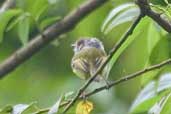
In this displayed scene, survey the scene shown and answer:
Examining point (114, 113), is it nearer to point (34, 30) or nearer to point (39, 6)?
point (34, 30)

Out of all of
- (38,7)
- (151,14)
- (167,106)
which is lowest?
(167,106)

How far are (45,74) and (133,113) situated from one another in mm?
1840

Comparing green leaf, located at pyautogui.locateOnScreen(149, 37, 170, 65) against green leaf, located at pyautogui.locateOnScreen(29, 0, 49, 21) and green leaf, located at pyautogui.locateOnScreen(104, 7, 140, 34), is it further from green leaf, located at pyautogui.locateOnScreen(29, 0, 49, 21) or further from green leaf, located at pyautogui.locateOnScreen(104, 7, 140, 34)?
green leaf, located at pyautogui.locateOnScreen(29, 0, 49, 21)

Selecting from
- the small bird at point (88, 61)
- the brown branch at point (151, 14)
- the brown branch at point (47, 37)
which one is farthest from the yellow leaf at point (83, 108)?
the brown branch at point (47, 37)

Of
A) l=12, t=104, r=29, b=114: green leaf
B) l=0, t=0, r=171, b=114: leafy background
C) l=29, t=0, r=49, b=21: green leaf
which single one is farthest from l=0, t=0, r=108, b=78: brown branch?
l=12, t=104, r=29, b=114: green leaf

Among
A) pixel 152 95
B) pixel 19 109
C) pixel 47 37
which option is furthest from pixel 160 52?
pixel 47 37

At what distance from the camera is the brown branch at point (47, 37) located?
232cm

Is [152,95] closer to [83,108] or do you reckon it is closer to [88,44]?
[83,108]

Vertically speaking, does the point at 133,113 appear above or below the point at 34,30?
below

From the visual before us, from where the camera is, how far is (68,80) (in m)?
2.98

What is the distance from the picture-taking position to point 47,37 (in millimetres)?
2395

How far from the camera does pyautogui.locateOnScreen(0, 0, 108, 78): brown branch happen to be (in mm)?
2324

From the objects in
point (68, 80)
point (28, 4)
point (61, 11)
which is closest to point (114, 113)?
point (68, 80)

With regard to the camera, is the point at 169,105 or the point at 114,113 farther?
the point at 114,113
